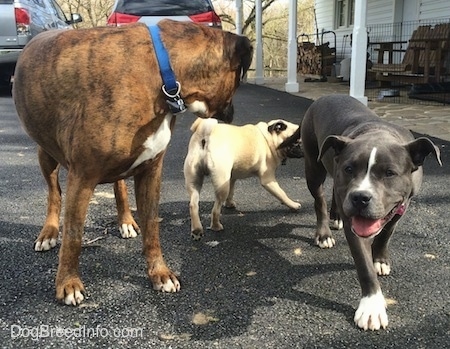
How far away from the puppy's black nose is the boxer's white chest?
3.50 feet

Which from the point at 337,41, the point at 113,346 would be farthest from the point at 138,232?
the point at 337,41

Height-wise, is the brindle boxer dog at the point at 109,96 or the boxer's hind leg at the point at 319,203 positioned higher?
the brindle boxer dog at the point at 109,96

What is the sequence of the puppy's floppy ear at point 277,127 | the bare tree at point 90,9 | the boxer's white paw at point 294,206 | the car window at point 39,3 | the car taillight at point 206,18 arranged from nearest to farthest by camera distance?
1. the boxer's white paw at point 294,206
2. the puppy's floppy ear at point 277,127
3. the car window at point 39,3
4. the car taillight at point 206,18
5. the bare tree at point 90,9

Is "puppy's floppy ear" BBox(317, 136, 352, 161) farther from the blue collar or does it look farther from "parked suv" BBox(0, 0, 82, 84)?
"parked suv" BBox(0, 0, 82, 84)

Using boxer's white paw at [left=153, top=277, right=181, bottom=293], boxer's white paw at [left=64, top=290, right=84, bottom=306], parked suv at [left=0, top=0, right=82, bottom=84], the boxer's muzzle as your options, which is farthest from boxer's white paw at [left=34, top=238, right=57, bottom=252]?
parked suv at [left=0, top=0, right=82, bottom=84]

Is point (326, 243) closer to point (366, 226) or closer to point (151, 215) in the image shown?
point (366, 226)

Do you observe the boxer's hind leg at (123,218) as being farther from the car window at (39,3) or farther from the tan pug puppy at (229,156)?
the car window at (39,3)

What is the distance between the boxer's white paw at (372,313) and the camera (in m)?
2.61

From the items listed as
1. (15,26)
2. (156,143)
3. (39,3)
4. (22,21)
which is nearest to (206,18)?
(39,3)

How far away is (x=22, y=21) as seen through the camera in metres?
10.4

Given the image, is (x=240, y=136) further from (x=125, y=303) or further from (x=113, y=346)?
(x=113, y=346)

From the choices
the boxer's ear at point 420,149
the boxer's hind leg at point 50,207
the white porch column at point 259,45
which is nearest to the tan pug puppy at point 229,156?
the boxer's hind leg at point 50,207

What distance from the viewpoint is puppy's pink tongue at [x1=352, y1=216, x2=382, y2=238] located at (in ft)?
8.67

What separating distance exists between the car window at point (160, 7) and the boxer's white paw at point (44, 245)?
8.77m
